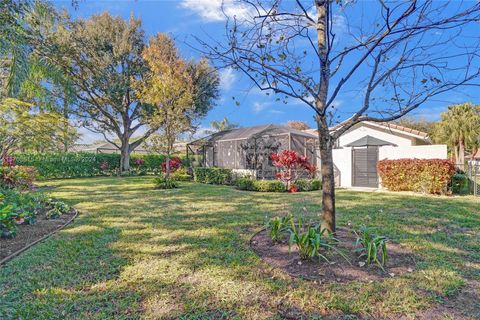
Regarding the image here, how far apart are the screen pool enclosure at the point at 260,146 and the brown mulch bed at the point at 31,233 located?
9.41 metres

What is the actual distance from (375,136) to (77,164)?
19220mm

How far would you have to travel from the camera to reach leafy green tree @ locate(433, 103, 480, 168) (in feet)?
75.8

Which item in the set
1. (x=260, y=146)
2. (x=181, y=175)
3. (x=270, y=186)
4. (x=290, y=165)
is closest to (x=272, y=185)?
(x=270, y=186)

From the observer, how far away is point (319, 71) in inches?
148

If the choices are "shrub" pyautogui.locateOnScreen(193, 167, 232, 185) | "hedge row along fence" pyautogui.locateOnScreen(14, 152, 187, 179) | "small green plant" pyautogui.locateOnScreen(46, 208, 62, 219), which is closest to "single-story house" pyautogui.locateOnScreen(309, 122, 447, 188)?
"shrub" pyautogui.locateOnScreen(193, 167, 232, 185)

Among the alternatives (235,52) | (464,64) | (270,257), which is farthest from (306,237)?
(464,64)

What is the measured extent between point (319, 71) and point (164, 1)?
5.04m

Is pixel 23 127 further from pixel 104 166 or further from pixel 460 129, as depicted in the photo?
pixel 460 129

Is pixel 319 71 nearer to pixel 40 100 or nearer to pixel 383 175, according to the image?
pixel 383 175

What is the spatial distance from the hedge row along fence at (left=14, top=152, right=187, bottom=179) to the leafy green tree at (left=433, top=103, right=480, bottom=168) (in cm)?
2383

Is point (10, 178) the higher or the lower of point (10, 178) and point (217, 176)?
the higher

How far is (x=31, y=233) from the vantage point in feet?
15.3

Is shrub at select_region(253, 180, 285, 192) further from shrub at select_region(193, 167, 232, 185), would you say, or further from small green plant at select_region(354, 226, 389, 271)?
small green plant at select_region(354, 226, 389, 271)

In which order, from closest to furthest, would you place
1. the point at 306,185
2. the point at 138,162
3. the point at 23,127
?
the point at 23,127 < the point at 306,185 < the point at 138,162
